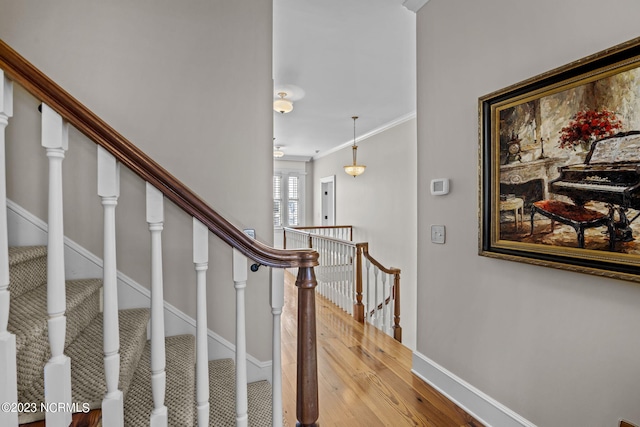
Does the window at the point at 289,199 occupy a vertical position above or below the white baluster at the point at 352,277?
above

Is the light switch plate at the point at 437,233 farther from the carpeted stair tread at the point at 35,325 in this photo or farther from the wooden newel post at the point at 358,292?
the carpeted stair tread at the point at 35,325

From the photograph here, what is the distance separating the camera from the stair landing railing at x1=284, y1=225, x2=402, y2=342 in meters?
3.41

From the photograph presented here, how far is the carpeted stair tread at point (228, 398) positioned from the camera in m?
1.35

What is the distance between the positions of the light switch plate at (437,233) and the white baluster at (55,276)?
196 cm

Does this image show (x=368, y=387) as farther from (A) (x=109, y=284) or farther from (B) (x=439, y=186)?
(A) (x=109, y=284)

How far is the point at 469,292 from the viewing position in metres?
1.89

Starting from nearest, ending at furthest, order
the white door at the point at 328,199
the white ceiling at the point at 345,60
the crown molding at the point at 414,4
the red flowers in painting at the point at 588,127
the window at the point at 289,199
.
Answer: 1. the red flowers in painting at the point at 588,127
2. the crown molding at the point at 414,4
3. the white ceiling at the point at 345,60
4. the white door at the point at 328,199
5. the window at the point at 289,199

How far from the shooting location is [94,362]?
3.80 ft

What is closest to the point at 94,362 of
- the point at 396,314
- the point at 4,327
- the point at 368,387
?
the point at 4,327

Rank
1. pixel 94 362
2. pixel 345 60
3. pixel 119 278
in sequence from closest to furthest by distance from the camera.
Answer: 1. pixel 94 362
2. pixel 119 278
3. pixel 345 60

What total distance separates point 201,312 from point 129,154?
53cm

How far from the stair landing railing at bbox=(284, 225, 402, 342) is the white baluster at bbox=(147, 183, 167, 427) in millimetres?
2261

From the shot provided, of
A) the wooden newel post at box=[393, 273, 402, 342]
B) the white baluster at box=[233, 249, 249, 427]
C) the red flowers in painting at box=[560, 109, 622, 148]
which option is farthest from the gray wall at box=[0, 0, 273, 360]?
the wooden newel post at box=[393, 273, 402, 342]

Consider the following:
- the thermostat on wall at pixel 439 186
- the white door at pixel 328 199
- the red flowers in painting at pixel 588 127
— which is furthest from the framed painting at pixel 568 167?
the white door at pixel 328 199
